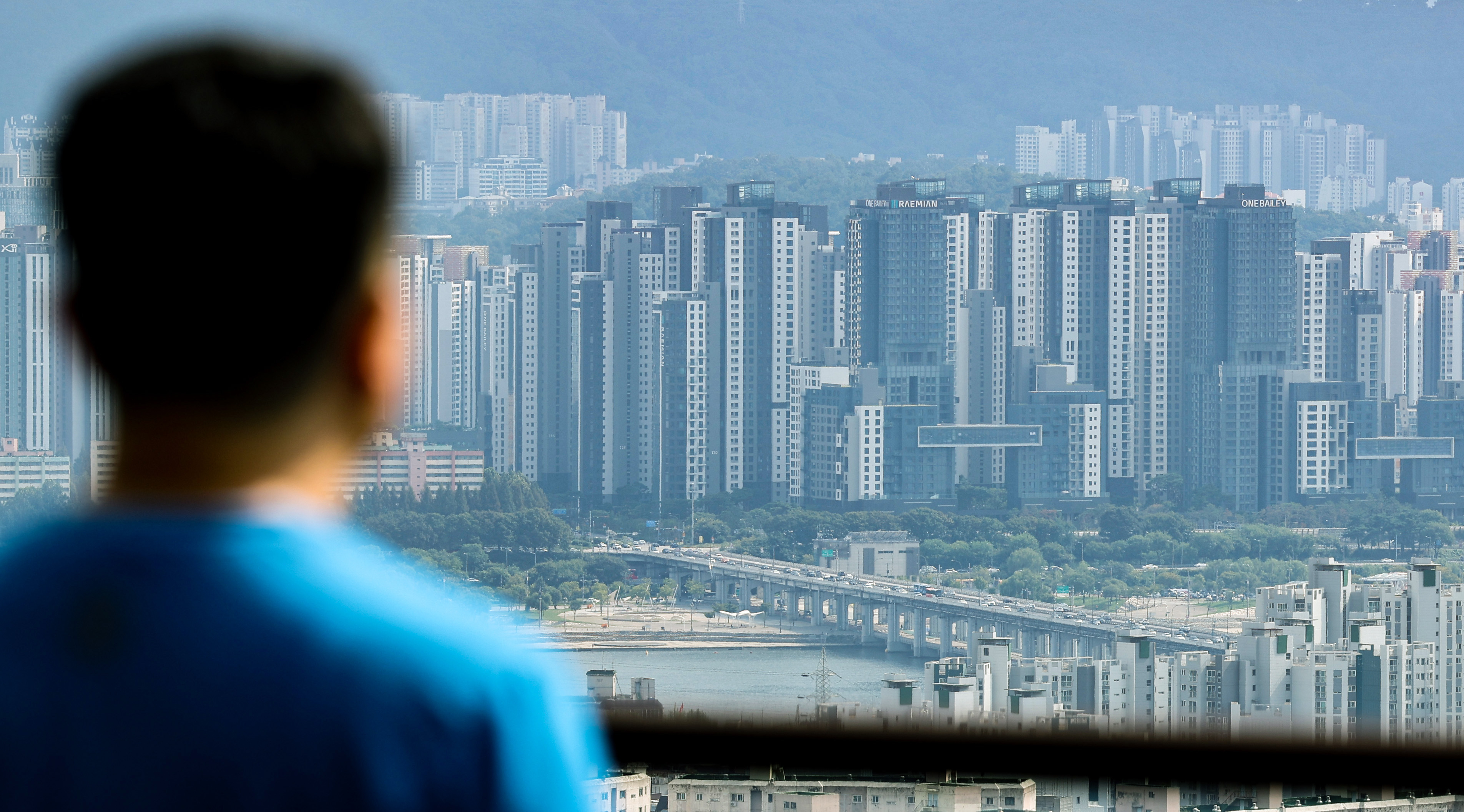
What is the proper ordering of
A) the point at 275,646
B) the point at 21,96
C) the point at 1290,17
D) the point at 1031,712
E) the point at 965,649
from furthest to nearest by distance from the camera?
the point at 1290,17, the point at 965,649, the point at 21,96, the point at 1031,712, the point at 275,646

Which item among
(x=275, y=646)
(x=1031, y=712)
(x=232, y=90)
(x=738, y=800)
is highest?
(x=232, y=90)

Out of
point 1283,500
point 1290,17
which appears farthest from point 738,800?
point 1290,17

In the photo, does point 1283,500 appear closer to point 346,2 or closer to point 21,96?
point 346,2

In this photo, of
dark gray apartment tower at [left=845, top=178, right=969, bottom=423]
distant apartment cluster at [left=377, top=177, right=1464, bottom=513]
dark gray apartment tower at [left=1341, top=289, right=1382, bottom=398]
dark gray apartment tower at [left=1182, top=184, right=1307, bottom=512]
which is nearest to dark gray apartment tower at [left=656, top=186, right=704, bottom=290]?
distant apartment cluster at [left=377, top=177, right=1464, bottom=513]

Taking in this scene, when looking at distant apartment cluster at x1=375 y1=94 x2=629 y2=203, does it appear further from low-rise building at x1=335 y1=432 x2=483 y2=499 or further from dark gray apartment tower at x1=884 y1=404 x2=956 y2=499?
dark gray apartment tower at x1=884 y1=404 x2=956 y2=499

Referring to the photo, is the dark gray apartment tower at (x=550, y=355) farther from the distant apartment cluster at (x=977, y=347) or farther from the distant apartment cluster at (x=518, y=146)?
the distant apartment cluster at (x=518, y=146)
